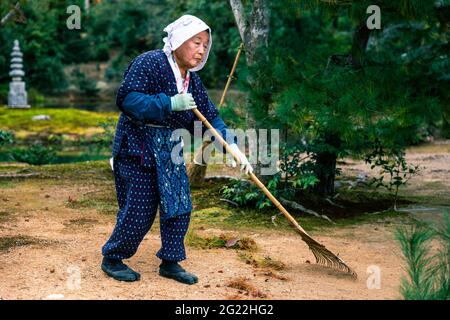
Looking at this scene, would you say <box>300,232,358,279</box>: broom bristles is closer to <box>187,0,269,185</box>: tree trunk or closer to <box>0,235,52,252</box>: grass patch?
<box>0,235,52,252</box>: grass patch

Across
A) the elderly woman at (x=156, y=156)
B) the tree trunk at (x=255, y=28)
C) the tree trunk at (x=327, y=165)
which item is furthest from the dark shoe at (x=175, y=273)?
the tree trunk at (x=255, y=28)

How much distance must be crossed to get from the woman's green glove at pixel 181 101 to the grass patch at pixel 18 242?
149cm

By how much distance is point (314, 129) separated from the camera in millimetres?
4906

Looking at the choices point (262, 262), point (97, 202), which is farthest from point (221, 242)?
point (97, 202)

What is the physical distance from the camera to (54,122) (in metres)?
12.7

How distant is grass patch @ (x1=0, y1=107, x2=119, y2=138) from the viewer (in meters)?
12.3

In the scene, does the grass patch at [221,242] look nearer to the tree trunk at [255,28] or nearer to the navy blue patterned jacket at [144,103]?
the navy blue patterned jacket at [144,103]

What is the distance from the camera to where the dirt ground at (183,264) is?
312cm

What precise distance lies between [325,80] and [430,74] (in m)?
0.83

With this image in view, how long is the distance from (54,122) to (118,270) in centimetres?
990

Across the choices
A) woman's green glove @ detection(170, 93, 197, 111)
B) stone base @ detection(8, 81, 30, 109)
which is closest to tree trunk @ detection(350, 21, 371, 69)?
woman's green glove @ detection(170, 93, 197, 111)

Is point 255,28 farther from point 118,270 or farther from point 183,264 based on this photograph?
point 118,270

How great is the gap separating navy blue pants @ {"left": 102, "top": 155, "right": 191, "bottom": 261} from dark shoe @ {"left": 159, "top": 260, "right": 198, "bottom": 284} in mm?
50

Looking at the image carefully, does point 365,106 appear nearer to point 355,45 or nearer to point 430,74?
point 430,74
